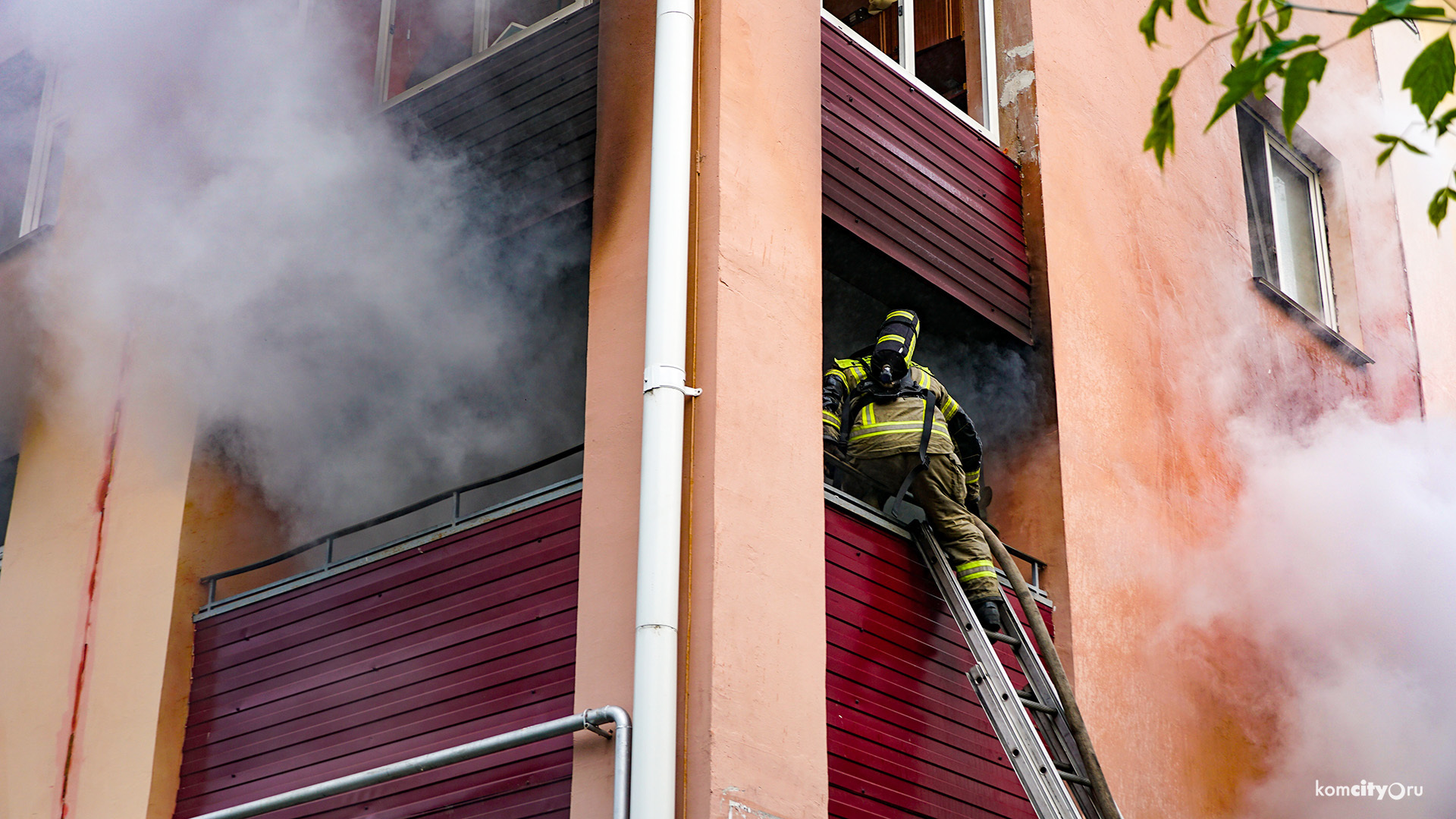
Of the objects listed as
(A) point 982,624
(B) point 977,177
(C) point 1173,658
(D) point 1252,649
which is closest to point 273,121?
(B) point 977,177

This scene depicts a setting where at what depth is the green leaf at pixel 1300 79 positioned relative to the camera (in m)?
2.85

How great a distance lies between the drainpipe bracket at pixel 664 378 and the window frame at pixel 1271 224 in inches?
227

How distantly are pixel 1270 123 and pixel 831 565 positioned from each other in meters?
6.18

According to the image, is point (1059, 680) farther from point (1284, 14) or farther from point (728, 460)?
point (1284, 14)

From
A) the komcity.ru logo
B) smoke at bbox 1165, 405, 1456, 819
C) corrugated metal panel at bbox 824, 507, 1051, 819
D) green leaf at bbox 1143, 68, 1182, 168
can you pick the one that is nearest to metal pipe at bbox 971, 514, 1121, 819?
corrugated metal panel at bbox 824, 507, 1051, 819

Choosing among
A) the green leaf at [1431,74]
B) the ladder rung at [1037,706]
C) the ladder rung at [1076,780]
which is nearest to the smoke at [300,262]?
the ladder rung at [1037,706]

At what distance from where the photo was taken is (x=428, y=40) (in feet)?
25.6

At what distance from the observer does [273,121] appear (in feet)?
24.4

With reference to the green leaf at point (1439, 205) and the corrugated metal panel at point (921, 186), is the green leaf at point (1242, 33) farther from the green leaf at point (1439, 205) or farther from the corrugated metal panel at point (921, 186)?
the corrugated metal panel at point (921, 186)

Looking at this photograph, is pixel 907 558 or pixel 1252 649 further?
pixel 1252 649

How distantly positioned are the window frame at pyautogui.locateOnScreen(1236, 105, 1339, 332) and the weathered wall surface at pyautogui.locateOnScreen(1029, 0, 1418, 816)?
17.7 inches

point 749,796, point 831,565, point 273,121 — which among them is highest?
point 273,121

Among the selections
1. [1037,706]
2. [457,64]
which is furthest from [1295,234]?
[457,64]

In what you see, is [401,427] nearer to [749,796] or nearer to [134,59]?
[134,59]
